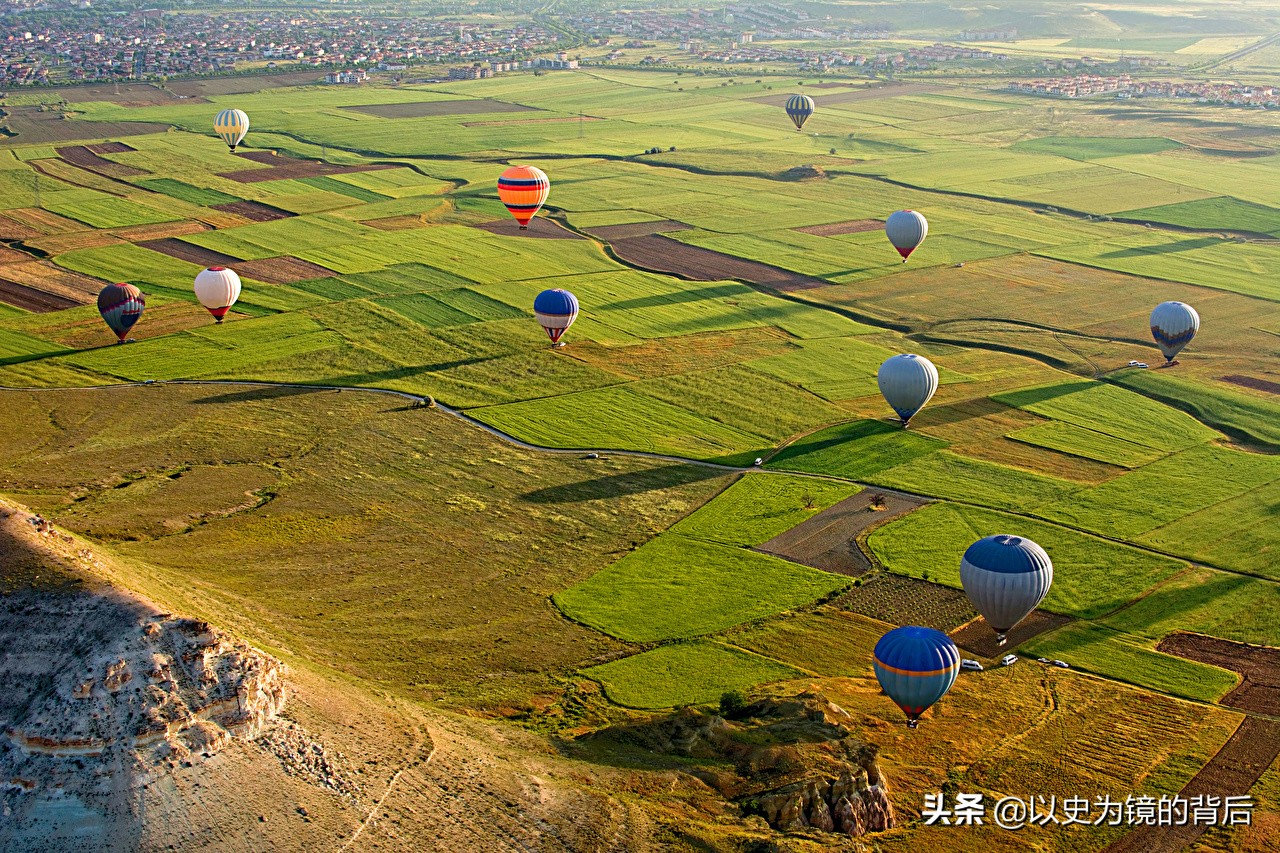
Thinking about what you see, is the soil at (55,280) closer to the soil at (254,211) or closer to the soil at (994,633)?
the soil at (254,211)

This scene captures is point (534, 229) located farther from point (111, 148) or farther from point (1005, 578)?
point (1005, 578)

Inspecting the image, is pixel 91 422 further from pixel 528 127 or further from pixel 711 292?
pixel 528 127

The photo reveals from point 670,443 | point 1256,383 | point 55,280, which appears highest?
point 1256,383

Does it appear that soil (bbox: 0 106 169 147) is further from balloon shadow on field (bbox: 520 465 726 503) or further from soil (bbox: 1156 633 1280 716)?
soil (bbox: 1156 633 1280 716)

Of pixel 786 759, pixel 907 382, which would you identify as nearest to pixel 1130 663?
pixel 786 759

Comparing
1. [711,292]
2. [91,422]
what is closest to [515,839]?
[91,422]

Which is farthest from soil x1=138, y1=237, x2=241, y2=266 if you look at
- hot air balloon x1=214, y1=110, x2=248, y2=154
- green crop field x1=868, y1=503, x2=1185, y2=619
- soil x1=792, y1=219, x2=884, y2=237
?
green crop field x1=868, y1=503, x2=1185, y2=619

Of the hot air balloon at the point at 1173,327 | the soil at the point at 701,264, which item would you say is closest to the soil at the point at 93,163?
the soil at the point at 701,264
